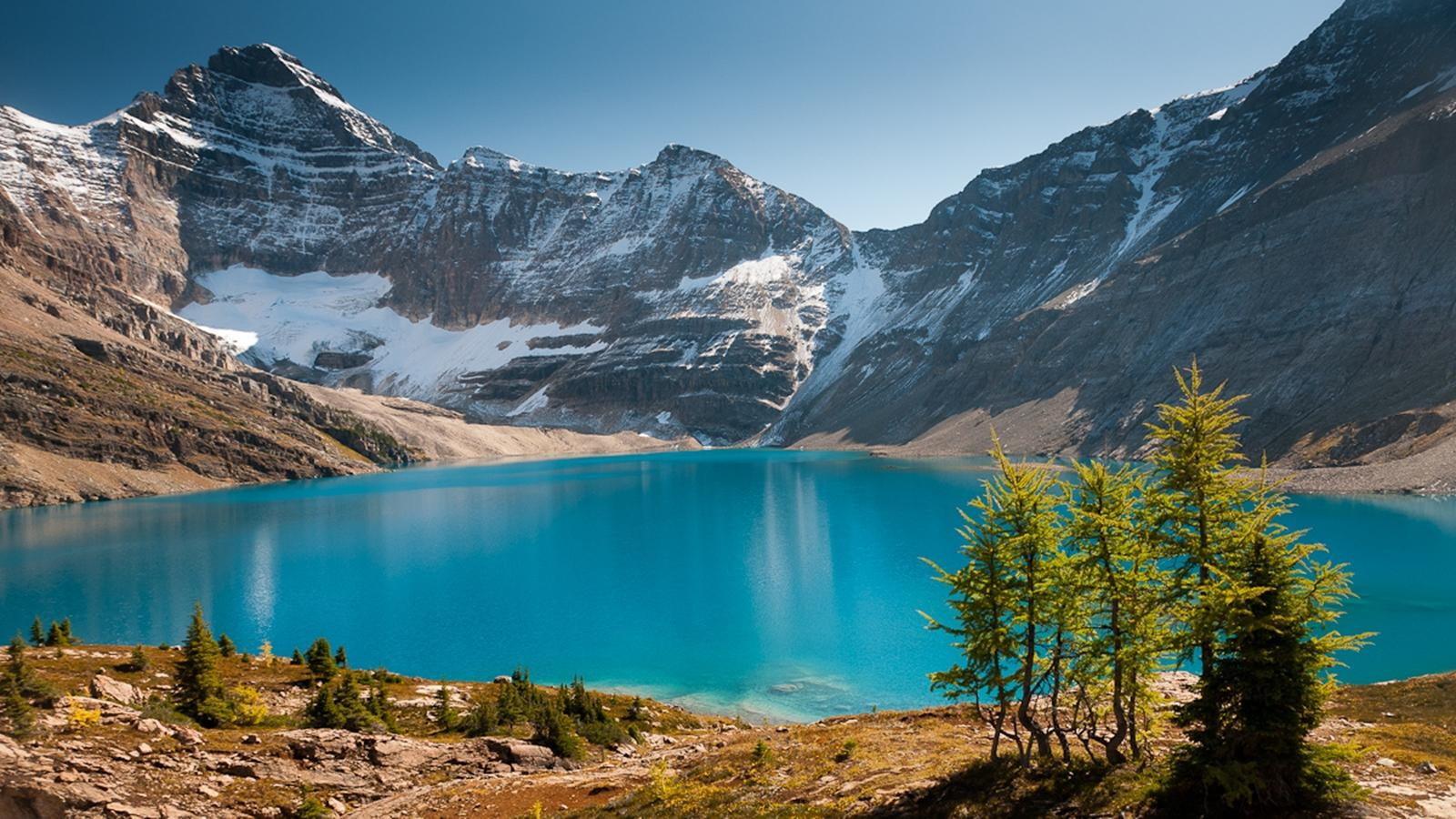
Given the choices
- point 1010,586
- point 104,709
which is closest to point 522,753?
point 104,709

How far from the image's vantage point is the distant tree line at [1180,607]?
1257 cm

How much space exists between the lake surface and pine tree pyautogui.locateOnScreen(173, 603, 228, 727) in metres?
21.8

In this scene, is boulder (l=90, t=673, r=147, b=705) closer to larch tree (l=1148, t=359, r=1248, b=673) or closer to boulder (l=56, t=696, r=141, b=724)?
boulder (l=56, t=696, r=141, b=724)

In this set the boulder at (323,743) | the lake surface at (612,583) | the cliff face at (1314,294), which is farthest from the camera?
the cliff face at (1314,294)

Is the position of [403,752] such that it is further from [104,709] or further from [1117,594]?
[1117,594]

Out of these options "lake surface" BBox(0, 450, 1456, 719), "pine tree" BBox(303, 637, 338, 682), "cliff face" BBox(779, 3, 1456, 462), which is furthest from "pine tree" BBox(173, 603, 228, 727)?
"cliff face" BBox(779, 3, 1456, 462)

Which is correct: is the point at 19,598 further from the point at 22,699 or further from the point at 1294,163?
the point at 1294,163

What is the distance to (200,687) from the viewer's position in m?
22.9

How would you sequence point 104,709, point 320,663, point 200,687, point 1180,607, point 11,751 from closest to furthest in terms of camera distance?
point 11,751, point 1180,607, point 104,709, point 200,687, point 320,663

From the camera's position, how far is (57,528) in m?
96.4

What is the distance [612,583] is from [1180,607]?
184ft

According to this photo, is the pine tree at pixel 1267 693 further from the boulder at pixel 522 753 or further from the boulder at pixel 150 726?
the boulder at pixel 150 726

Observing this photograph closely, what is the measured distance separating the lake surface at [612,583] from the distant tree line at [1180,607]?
69.4 feet

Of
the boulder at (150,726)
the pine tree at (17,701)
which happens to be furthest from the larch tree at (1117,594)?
the pine tree at (17,701)
